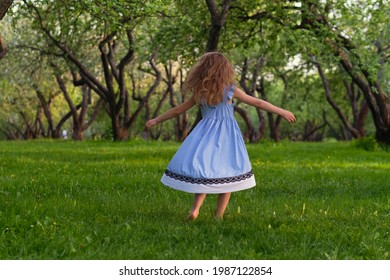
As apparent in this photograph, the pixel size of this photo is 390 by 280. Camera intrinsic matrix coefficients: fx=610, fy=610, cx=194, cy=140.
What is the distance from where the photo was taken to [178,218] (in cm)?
798

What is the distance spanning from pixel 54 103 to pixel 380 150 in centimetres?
3785

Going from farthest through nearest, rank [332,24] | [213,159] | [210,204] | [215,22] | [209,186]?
[332,24] → [215,22] → [210,204] → [213,159] → [209,186]

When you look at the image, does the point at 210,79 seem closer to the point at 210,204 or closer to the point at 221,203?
the point at 221,203

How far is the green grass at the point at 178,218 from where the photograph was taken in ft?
20.2

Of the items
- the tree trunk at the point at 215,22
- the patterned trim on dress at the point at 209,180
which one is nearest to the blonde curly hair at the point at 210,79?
the patterned trim on dress at the point at 209,180

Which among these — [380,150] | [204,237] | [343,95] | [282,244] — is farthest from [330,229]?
[343,95]

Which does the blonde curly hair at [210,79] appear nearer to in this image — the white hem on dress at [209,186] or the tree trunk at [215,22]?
the white hem on dress at [209,186]

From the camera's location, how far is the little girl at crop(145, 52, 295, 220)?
7598 millimetres

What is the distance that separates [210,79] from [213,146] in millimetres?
861

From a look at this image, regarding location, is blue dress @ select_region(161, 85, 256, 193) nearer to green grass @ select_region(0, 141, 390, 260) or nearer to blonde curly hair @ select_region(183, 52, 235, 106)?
blonde curly hair @ select_region(183, 52, 235, 106)

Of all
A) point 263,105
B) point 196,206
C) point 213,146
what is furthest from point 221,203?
point 263,105

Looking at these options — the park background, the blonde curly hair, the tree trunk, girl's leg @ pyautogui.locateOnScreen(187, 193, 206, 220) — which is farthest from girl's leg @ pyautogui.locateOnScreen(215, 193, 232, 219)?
the tree trunk
